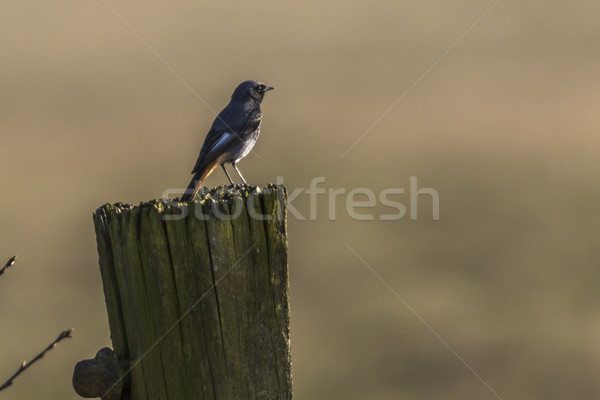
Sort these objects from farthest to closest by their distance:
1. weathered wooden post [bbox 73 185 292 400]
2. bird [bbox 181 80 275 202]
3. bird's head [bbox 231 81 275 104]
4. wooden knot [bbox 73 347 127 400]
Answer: bird's head [bbox 231 81 275 104] < bird [bbox 181 80 275 202] < wooden knot [bbox 73 347 127 400] < weathered wooden post [bbox 73 185 292 400]

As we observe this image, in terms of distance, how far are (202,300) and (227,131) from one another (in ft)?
16.6

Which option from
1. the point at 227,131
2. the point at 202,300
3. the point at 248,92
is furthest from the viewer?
the point at 248,92

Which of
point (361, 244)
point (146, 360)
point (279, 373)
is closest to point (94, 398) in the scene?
point (146, 360)

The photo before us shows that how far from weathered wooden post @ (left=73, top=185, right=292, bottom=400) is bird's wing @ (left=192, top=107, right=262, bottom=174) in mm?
4240

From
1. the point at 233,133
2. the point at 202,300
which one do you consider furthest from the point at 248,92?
the point at 202,300

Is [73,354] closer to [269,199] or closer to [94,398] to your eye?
[94,398]

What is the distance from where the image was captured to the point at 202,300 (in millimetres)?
3721

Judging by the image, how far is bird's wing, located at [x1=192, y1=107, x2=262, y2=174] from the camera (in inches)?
321

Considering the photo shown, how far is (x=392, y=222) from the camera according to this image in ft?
52.3

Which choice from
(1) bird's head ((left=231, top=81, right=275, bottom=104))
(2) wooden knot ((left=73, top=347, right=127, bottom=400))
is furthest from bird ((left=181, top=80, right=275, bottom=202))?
(2) wooden knot ((left=73, top=347, right=127, bottom=400))

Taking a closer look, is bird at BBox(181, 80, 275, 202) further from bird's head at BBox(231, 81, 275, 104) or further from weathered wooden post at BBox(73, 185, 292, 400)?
weathered wooden post at BBox(73, 185, 292, 400)

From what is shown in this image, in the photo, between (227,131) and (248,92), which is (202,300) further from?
(248,92)

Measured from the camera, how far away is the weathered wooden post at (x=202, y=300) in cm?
370

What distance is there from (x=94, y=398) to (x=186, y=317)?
0.76 meters
